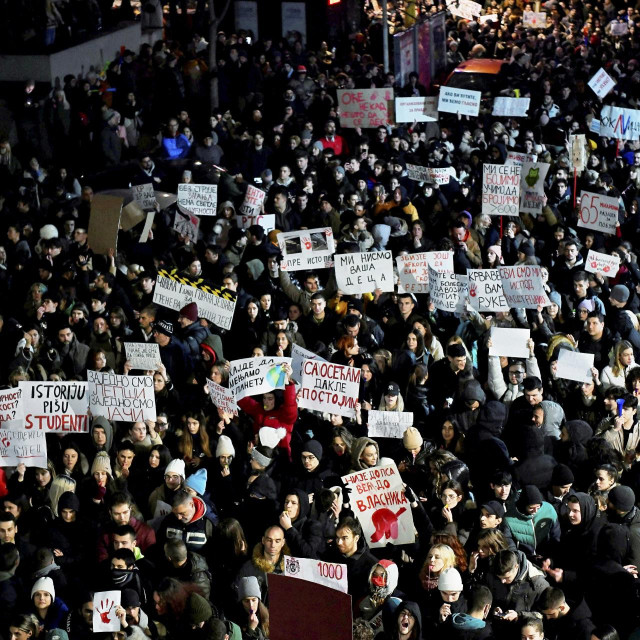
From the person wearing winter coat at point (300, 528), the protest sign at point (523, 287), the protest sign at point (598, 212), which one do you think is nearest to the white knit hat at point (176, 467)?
the person wearing winter coat at point (300, 528)

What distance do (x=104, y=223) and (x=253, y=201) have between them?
203 centimetres

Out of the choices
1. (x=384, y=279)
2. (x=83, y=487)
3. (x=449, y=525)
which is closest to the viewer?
(x=449, y=525)

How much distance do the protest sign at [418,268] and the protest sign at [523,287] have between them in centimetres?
99

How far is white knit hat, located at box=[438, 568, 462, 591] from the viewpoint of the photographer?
Answer: 786 centimetres

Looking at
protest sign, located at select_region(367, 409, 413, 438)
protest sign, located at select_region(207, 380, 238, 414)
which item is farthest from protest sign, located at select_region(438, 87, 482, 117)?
protest sign, located at select_region(367, 409, 413, 438)

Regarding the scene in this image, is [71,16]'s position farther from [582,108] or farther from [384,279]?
[384,279]

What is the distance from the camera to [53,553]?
9.02 m

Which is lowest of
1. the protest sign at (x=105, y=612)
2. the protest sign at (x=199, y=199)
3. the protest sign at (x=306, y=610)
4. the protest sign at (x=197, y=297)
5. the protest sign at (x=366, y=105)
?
the protest sign at (x=366, y=105)

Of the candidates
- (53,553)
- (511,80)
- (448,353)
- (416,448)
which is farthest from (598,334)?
(511,80)

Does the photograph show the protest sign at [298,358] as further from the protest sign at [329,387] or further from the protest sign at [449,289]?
the protest sign at [449,289]

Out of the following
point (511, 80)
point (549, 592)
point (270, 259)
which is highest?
point (549, 592)

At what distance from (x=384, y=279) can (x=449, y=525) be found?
4.82 metres

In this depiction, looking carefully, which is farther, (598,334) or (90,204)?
(90,204)

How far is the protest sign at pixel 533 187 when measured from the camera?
16.7 metres
